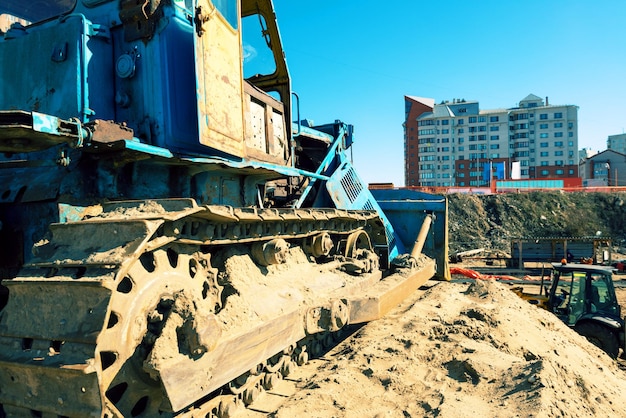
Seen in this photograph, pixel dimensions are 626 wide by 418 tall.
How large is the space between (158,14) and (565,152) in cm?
→ 7926

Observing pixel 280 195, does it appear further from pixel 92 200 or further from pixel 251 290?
pixel 92 200

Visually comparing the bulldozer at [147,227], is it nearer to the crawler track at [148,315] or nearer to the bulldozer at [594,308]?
the crawler track at [148,315]

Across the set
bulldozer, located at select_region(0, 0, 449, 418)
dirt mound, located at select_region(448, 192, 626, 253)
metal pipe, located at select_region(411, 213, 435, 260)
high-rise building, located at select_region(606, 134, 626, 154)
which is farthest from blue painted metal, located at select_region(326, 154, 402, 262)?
high-rise building, located at select_region(606, 134, 626, 154)

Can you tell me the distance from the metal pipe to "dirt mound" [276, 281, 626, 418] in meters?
1.83

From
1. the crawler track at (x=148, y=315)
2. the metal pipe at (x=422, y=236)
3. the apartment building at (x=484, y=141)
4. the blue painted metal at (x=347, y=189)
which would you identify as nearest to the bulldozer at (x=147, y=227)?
the crawler track at (x=148, y=315)

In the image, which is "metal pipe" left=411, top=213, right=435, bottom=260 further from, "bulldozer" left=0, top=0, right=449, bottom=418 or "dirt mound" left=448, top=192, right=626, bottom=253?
"dirt mound" left=448, top=192, right=626, bottom=253

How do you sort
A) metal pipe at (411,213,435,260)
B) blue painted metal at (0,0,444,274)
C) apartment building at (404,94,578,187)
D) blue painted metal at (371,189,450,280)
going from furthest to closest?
apartment building at (404,94,578,187) → blue painted metal at (371,189,450,280) → metal pipe at (411,213,435,260) → blue painted metal at (0,0,444,274)

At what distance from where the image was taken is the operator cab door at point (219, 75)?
3486 mm

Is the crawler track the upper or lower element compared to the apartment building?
lower

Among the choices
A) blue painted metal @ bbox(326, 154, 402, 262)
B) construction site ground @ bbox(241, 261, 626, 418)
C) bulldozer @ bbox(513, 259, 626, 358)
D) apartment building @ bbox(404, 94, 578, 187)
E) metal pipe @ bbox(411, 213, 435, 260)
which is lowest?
bulldozer @ bbox(513, 259, 626, 358)

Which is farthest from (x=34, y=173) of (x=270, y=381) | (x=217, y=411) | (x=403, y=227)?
(x=403, y=227)

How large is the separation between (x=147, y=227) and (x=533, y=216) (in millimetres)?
36587

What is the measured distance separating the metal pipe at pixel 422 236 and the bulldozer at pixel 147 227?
3.11 m

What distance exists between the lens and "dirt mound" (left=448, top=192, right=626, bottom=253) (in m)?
32.2
